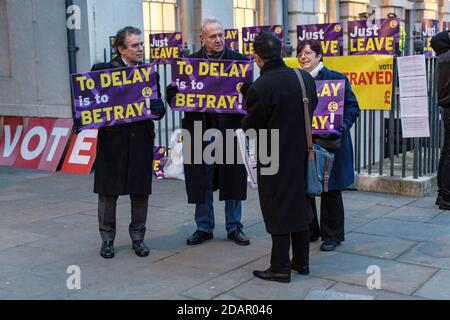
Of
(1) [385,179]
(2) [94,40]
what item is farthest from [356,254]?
(2) [94,40]

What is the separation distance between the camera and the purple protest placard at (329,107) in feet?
17.9

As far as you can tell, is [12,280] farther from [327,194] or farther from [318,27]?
[318,27]

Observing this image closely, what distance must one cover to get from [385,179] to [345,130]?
2702 mm

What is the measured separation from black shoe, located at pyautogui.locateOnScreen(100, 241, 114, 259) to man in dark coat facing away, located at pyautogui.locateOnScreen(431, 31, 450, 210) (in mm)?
3879

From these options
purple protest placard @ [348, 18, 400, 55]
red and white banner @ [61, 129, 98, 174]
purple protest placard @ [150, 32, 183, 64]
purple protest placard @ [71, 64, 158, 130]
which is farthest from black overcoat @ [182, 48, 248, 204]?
red and white banner @ [61, 129, 98, 174]

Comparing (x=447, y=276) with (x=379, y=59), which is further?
(x=379, y=59)

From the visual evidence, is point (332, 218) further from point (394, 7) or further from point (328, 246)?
point (394, 7)

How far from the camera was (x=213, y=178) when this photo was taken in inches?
229

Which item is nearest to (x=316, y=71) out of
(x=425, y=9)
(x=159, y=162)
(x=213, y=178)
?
(x=213, y=178)

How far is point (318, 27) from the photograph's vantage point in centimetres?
877

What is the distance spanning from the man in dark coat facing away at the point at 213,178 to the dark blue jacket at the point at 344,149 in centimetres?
83

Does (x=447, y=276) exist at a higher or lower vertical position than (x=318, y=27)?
lower

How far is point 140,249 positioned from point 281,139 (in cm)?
178
